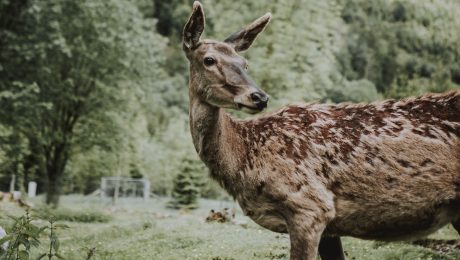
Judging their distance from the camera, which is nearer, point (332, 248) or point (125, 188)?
point (332, 248)

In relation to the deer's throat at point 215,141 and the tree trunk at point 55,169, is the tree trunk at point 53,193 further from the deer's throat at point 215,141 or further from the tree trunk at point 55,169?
the deer's throat at point 215,141

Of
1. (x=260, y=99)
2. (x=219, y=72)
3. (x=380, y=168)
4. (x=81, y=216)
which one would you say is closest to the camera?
(x=260, y=99)

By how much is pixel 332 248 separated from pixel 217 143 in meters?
1.60

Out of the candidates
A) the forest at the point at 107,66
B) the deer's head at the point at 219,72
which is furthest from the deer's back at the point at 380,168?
the forest at the point at 107,66

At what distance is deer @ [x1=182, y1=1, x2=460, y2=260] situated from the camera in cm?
502

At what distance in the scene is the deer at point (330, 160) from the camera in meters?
5.02

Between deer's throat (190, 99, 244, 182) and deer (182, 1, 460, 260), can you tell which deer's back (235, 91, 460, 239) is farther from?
deer's throat (190, 99, 244, 182)

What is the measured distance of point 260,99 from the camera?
4840 millimetres

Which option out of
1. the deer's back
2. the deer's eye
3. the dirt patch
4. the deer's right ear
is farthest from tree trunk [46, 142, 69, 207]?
the deer's back

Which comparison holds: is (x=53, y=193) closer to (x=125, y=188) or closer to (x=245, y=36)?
(x=125, y=188)

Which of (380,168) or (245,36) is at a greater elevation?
(245,36)

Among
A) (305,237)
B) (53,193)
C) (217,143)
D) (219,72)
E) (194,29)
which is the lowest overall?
(53,193)

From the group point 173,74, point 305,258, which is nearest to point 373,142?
point 305,258

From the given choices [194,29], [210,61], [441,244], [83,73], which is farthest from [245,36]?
[83,73]
